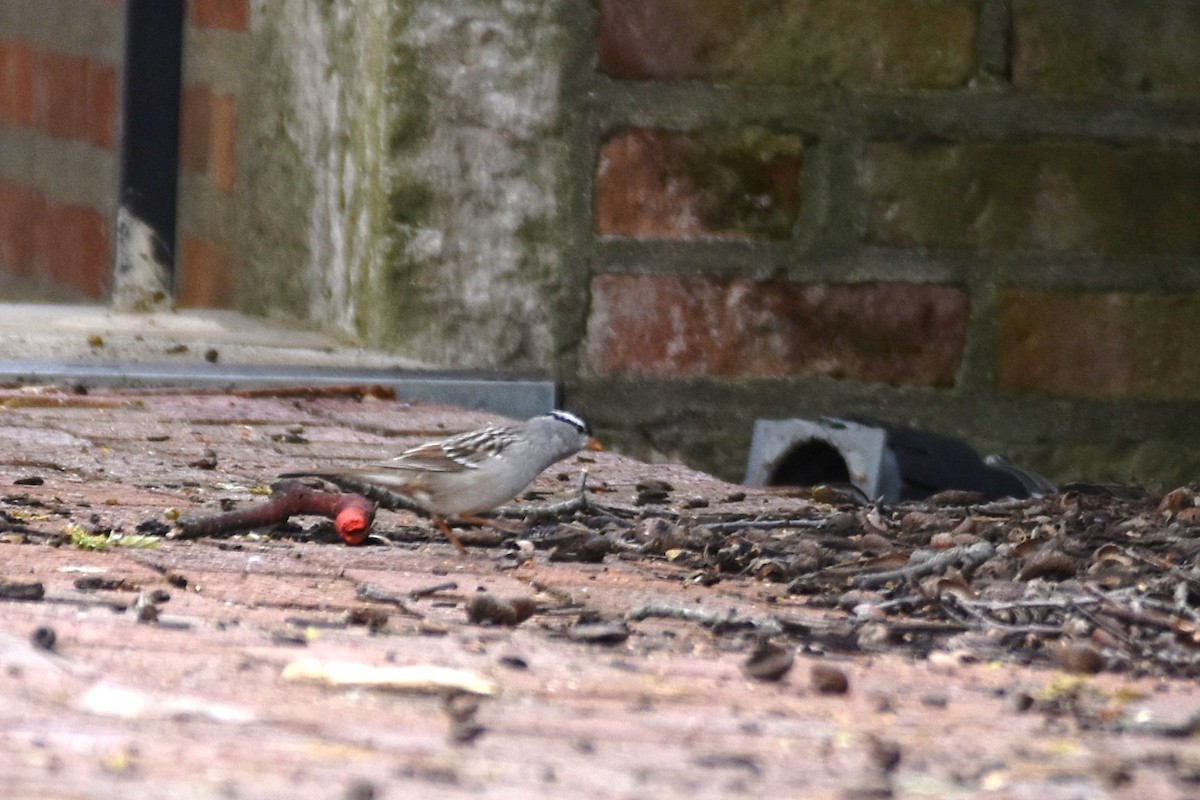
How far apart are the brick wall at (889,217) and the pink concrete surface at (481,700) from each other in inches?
57.4

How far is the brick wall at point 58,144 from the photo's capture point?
701 cm

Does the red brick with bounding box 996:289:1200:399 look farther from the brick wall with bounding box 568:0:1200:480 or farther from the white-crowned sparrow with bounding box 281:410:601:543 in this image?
the white-crowned sparrow with bounding box 281:410:601:543

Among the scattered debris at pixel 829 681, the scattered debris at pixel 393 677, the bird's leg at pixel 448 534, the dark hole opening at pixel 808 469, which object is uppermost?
the scattered debris at pixel 829 681

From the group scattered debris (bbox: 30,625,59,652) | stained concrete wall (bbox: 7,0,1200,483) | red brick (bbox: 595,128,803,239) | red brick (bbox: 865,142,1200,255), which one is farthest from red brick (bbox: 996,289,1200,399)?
scattered debris (bbox: 30,625,59,652)

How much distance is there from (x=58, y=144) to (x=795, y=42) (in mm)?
4119

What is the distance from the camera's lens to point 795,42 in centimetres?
438

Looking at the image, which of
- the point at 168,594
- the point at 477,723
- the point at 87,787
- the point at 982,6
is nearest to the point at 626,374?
the point at 982,6

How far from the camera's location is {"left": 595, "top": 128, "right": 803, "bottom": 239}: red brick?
432cm

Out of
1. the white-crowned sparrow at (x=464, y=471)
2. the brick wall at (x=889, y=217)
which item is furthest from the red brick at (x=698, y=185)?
the white-crowned sparrow at (x=464, y=471)

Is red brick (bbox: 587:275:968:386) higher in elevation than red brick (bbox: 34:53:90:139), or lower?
lower

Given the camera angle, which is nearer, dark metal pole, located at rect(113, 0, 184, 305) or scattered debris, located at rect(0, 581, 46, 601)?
scattered debris, located at rect(0, 581, 46, 601)

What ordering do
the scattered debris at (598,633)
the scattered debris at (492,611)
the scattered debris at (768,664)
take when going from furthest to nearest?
the scattered debris at (492,611) → the scattered debris at (598,633) → the scattered debris at (768,664)

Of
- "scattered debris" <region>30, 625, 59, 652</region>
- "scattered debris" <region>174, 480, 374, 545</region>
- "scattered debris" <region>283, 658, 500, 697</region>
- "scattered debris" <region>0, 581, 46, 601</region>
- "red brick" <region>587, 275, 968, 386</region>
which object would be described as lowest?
"scattered debris" <region>174, 480, 374, 545</region>

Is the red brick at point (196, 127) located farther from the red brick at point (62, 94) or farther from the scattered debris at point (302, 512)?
the scattered debris at point (302, 512)
